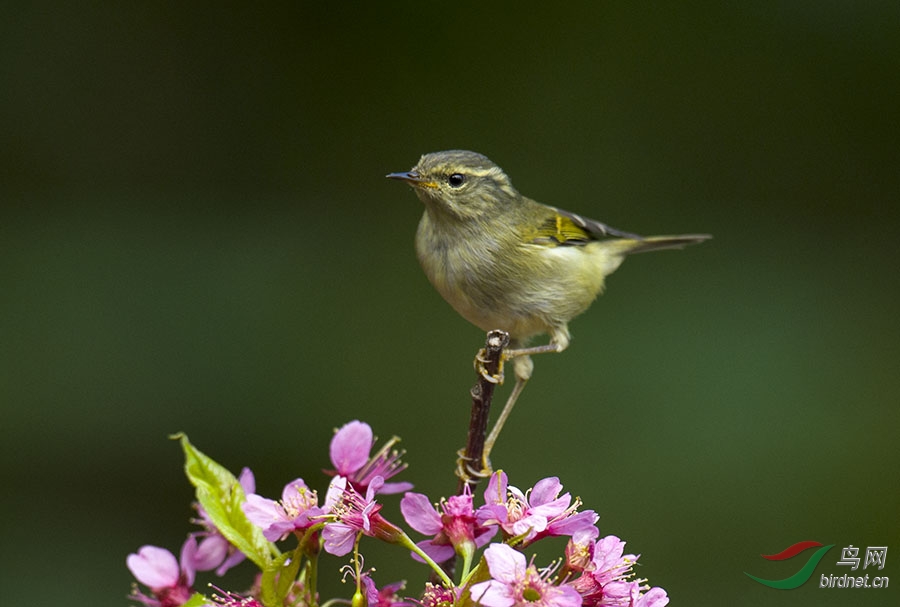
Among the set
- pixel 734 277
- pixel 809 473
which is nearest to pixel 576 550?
pixel 809 473

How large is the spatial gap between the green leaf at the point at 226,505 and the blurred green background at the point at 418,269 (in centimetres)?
204

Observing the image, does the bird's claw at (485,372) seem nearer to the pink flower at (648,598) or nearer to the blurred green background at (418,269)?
the pink flower at (648,598)

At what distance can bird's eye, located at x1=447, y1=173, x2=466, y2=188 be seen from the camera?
2079mm

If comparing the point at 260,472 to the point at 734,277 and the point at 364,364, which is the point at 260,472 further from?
the point at 734,277

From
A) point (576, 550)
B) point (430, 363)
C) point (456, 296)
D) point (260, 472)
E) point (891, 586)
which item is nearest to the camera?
point (576, 550)

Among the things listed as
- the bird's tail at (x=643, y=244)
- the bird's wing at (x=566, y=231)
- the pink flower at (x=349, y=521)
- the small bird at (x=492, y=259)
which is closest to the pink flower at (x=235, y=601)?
the pink flower at (x=349, y=521)

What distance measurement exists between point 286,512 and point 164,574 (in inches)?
9.5

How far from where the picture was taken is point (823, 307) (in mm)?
3537

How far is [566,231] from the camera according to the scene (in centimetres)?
242

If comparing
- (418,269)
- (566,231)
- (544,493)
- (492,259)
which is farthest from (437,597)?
(418,269)

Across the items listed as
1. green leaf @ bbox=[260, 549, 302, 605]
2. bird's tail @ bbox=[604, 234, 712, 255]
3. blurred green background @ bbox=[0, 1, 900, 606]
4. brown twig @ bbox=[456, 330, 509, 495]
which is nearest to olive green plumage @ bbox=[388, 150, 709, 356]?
bird's tail @ bbox=[604, 234, 712, 255]

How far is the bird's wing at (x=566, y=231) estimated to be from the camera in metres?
2.31

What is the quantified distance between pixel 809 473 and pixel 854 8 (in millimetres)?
1670

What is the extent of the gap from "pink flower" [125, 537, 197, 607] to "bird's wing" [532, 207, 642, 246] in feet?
4.00
